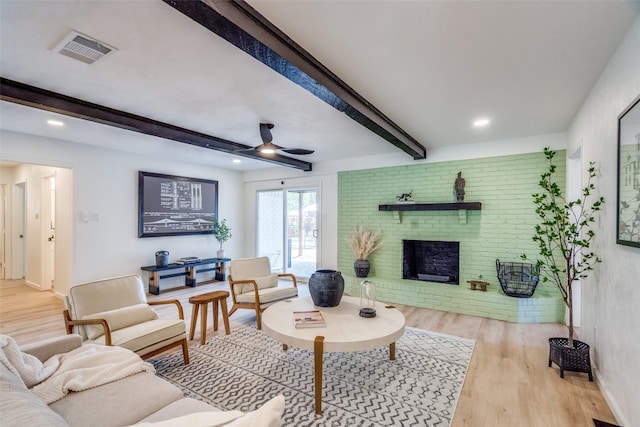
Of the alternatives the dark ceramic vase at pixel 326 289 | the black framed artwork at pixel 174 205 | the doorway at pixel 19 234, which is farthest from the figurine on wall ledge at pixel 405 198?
the doorway at pixel 19 234

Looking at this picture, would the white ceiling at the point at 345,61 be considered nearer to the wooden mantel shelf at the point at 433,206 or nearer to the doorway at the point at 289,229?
the wooden mantel shelf at the point at 433,206

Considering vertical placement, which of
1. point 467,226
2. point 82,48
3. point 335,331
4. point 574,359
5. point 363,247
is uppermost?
point 82,48

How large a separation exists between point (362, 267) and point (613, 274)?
3.38m

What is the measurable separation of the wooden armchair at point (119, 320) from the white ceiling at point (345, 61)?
1.76 metres

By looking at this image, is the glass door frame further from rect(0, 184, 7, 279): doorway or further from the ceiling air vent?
rect(0, 184, 7, 279): doorway

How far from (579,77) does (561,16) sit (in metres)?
1.03

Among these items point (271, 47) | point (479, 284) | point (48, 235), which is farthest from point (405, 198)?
point (48, 235)

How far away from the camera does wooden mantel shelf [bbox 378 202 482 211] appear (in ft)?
14.4

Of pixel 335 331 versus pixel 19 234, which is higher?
pixel 19 234

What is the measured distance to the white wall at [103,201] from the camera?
4.28 metres

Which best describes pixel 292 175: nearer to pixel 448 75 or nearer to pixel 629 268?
pixel 448 75

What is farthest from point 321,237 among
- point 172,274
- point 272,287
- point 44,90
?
point 44,90

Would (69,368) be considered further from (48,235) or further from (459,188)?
(48,235)

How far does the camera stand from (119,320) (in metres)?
2.48
